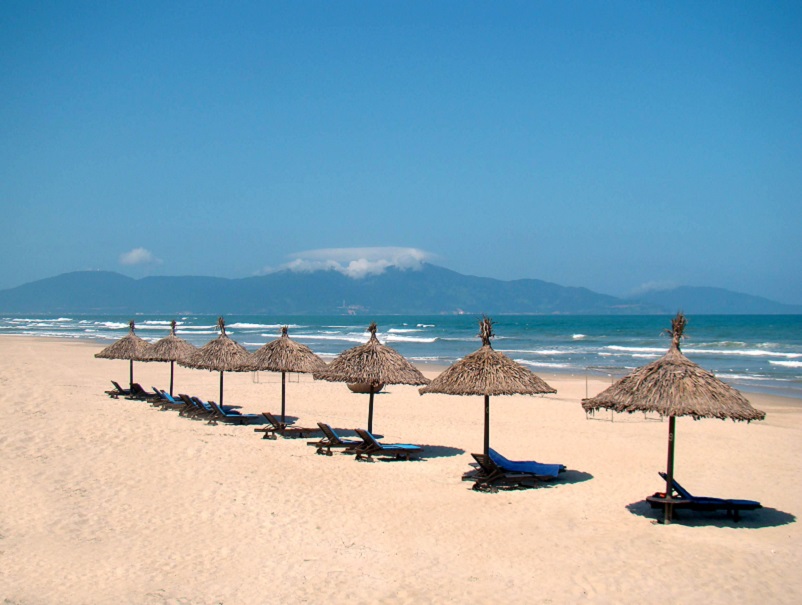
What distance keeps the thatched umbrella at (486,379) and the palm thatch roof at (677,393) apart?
1.65m

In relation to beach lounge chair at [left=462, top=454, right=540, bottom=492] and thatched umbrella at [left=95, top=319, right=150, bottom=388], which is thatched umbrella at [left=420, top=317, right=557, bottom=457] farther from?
thatched umbrella at [left=95, top=319, right=150, bottom=388]

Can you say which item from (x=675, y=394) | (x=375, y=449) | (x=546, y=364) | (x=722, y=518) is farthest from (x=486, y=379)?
(x=546, y=364)

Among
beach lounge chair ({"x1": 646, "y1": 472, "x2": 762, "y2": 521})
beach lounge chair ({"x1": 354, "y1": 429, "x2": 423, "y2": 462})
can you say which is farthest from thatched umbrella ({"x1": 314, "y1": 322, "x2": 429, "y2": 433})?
beach lounge chair ({"x1": 646, "y1": 472, "x2": 762, "y2": 521})

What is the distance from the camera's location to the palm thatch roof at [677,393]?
27.5ft

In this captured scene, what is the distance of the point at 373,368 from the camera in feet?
41.9

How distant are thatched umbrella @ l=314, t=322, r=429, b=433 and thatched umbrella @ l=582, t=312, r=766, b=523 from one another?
4.35 metres

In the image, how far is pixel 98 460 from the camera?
11195 mm

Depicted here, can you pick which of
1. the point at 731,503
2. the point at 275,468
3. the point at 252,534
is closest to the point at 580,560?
the point at 731,503

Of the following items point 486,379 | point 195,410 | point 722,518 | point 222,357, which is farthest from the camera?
point 195,410

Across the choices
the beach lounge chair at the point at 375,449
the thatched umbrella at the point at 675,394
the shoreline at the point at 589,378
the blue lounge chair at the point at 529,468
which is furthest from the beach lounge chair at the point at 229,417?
the shoreline at the point at 589,378

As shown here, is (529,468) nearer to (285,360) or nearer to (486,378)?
(486,378)

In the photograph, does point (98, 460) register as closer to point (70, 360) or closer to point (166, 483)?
point (166, 483)

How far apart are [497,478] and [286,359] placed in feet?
18.9

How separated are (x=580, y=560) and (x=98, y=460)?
25.1ft
